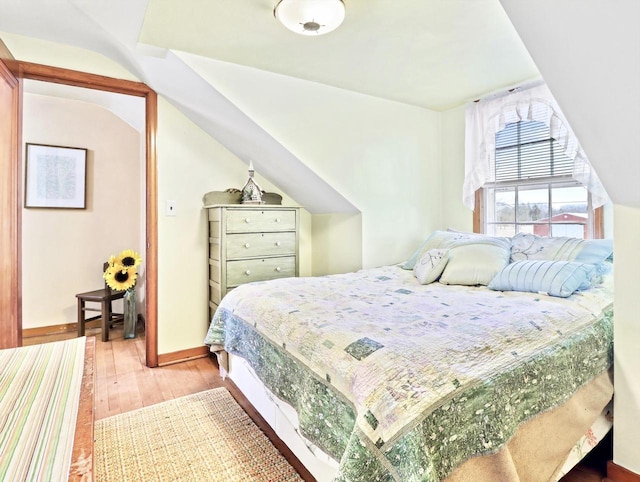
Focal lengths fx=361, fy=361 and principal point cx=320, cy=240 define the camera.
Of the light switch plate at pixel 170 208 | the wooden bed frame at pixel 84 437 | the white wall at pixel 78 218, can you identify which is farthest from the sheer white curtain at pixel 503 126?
the white wall at pixel 78 218

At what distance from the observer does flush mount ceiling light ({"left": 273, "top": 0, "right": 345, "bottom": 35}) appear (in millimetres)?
1612

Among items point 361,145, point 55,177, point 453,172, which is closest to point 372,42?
point 361,145

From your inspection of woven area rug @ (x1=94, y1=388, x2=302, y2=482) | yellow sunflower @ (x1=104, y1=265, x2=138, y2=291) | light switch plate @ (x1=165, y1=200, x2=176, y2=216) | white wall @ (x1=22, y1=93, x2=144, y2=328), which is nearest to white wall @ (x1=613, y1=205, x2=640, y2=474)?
woven area rug @ (x1=94, y1=388, x2=302, y2=482)

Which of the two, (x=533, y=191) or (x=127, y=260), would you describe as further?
(x=127, y=260)

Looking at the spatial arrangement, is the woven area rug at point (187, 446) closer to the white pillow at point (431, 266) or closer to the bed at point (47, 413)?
the bed at point (47, 413)

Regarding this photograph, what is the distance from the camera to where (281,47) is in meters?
2.13

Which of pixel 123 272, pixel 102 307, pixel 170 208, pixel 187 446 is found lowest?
pixel 187 446

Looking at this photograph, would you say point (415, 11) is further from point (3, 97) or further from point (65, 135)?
point (65, 135)

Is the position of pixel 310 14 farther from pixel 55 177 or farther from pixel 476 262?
pixel 55 177

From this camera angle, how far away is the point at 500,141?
3.00 m

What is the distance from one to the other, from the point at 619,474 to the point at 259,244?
7.78ft

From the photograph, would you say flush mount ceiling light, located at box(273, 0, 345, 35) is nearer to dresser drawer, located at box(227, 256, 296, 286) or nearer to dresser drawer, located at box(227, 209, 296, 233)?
dresser drawer, located at box(227, 209, 296, 233)

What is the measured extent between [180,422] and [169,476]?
17.2 inches

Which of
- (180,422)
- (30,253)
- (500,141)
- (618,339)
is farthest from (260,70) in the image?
(30,253)
